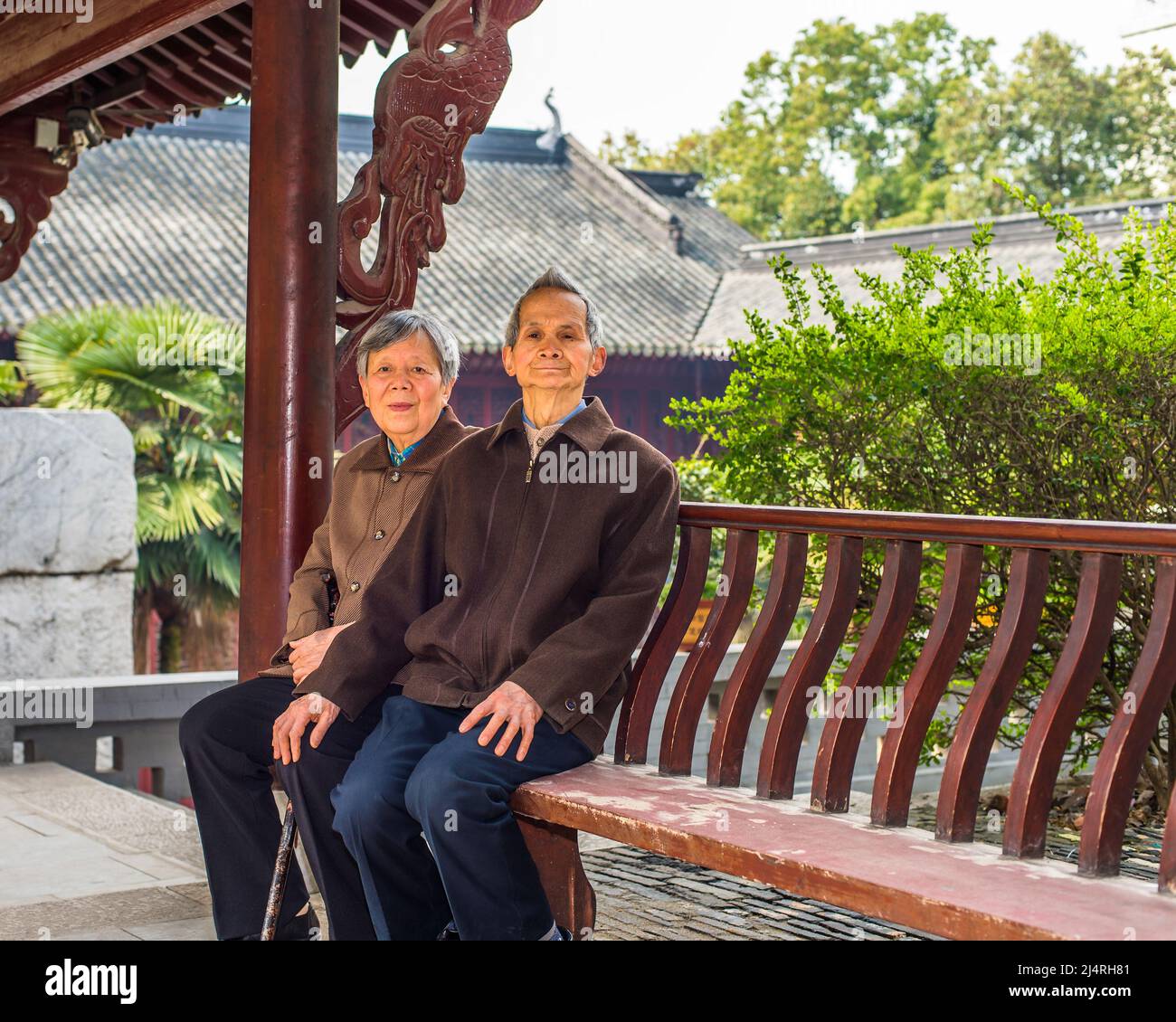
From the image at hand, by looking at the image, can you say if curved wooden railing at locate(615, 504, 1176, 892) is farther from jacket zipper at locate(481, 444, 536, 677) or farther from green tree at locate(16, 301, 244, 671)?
green tree at locate(16, 301, 244, 671)

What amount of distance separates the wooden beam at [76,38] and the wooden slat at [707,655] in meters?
1.97

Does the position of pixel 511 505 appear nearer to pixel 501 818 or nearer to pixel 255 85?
pixel 501 818

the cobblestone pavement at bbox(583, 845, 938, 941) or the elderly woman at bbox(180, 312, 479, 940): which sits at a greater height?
the elderly woman at bbox(180, 312, 479, 940)

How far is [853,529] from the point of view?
2949 millimetres

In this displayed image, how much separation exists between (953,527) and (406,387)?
141 cm

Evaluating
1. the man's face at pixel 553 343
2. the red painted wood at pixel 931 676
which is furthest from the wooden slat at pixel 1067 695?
the man's face at pixel 553 343

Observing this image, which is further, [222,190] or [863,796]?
[222,190]

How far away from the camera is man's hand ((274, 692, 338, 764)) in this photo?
321 centimetres

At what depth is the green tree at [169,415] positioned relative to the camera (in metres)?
10.1

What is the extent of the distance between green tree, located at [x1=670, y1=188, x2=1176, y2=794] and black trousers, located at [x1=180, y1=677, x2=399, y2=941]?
2537mm

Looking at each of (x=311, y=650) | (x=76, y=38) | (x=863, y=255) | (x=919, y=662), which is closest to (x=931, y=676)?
(x=919, y=662)

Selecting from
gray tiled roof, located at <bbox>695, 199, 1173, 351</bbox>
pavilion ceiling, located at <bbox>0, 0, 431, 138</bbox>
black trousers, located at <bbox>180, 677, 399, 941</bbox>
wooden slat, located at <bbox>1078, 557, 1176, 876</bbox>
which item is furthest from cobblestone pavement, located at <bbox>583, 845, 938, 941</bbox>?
gray tiled roof, located at <bbox>695, 199, 1173, 351</bbox>

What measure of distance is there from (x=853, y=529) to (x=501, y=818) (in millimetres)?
900

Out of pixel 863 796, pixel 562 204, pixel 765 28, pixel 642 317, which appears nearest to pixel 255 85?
pixel 863 796
